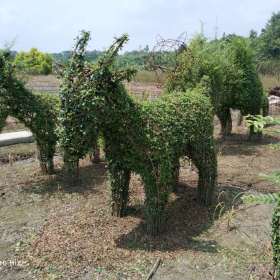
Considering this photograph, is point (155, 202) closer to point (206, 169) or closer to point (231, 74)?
point (206, 169)

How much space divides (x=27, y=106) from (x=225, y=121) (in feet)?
22.1

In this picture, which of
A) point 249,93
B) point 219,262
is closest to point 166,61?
point 249,93

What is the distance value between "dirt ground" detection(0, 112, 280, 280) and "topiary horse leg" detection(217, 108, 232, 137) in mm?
3865

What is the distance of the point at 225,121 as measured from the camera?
44.0ft

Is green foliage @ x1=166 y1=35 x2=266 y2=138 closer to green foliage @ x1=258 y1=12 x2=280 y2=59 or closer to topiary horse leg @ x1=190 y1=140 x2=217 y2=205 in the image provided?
topiary horse leg @ x1=190 y1=140 x2=217 y2=205

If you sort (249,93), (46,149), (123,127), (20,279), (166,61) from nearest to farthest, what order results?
(20,279) → (123,127) → (46,149) → (166,61) → (249,93)

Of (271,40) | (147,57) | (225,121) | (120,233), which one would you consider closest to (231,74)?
(225,121)

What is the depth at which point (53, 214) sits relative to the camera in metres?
7.42

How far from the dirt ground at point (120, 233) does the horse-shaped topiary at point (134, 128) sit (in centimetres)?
48

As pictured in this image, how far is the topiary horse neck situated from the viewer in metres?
8.53

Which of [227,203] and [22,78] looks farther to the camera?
[22,78]

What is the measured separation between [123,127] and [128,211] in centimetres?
184

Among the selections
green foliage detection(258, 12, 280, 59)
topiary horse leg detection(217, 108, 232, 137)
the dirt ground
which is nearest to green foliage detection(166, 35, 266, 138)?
topiary horse leg detection(217, 108, 232, 137)

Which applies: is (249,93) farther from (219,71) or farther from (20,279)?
(20,279)
